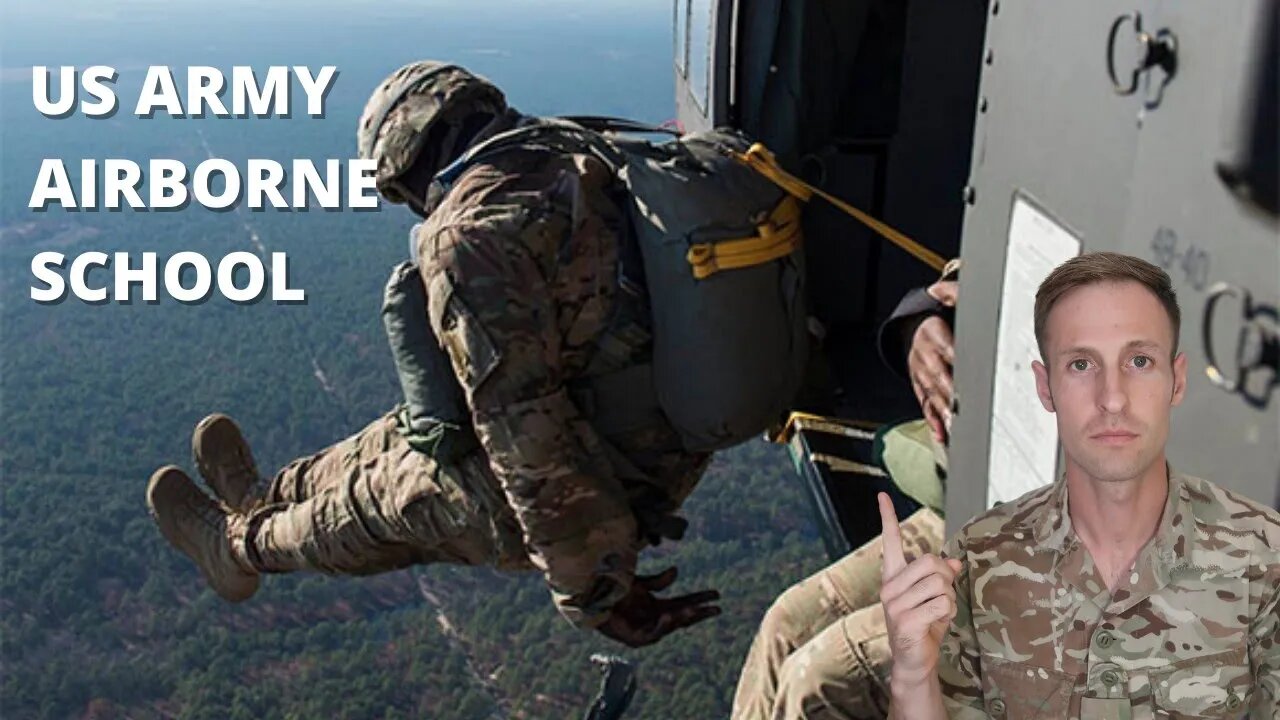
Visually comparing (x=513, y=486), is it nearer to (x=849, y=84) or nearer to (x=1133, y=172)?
(x=849, y=84)

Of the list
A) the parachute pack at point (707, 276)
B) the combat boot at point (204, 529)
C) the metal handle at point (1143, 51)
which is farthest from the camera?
the combat boot at point (204, 529)

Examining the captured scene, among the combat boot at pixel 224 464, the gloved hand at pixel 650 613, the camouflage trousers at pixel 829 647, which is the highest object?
the camouflage trousers at pixel 829 647

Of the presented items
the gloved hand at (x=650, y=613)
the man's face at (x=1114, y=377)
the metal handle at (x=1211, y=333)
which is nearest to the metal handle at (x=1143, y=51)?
the metal handle at (x=1211, y=333)

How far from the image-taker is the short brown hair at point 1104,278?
973mm

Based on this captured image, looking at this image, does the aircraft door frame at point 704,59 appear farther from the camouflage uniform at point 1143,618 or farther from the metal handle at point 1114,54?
the camouflage uniform at point 1143,618

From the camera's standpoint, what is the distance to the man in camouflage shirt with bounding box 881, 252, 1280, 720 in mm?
957

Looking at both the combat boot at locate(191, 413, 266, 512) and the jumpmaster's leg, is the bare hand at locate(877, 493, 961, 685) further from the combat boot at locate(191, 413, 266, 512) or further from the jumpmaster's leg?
the combat boot at locate(191, 413, 266, 512)

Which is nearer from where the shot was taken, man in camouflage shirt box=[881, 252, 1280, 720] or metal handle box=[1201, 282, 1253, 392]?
man in camouflage shirt box=[881, 252, 1280, 720]

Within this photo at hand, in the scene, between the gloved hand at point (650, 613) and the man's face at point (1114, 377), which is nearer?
the man's face at point (1114, 377)

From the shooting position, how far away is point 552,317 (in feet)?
10.3

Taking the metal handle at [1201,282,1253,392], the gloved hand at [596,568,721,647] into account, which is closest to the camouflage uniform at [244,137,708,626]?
the gloved hand at [596,568,721,647]

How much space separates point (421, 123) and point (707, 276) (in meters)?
0.88

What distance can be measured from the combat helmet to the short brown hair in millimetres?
2567

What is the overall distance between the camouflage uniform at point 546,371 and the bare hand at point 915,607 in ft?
6.77
